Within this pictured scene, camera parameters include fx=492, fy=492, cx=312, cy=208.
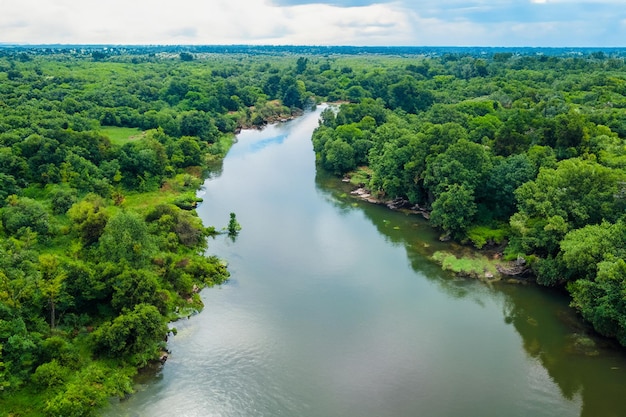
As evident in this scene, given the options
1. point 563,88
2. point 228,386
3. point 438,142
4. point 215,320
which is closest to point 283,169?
point 438,142

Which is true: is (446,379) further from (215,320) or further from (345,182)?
(345,182)

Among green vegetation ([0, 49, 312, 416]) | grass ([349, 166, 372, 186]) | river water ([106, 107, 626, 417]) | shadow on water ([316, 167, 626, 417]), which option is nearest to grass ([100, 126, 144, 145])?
green vegetation ([0, 49, 312, 416])

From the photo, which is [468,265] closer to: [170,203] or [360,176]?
[360,176]

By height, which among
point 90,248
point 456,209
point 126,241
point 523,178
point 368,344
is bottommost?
point 368,344

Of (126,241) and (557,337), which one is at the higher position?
(126,241)

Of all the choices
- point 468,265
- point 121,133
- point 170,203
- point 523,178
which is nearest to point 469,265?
point 468,265

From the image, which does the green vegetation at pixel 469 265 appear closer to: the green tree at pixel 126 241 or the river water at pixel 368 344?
the river water at pixel 368 344

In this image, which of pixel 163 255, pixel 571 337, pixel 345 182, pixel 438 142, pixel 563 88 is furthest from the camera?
pixel 563 88
